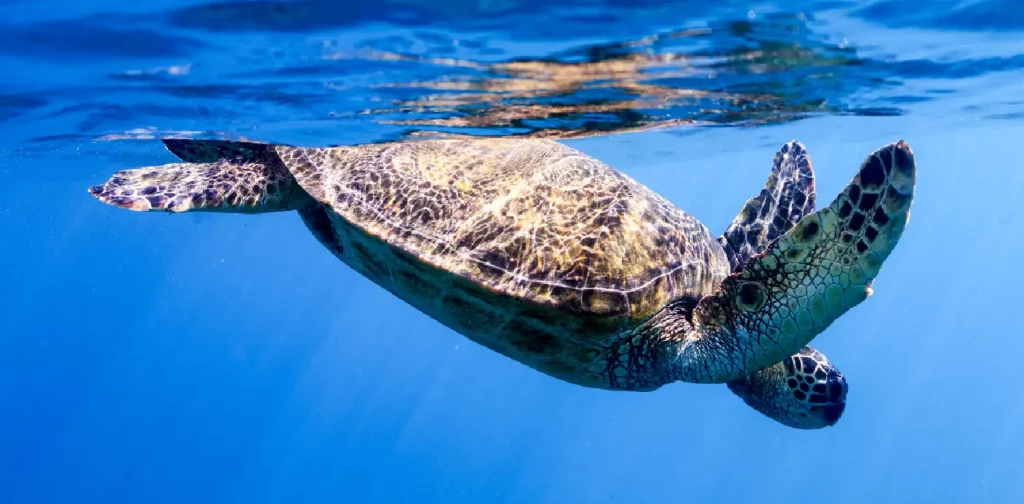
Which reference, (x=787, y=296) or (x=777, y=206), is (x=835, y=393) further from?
(x=787, y=296)

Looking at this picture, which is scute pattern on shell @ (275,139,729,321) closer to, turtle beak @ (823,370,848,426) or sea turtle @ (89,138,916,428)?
sea turtle @ (89,138,916,428)

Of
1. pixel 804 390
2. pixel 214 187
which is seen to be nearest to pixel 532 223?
pixel 804 390

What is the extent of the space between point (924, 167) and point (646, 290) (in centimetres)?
4577

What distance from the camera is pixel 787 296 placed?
392 cm

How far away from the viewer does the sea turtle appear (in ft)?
12.7

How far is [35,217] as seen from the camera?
119ft

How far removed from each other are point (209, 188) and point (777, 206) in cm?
539

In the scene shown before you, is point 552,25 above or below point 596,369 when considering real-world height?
above

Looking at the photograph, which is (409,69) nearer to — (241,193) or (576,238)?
(241,193)

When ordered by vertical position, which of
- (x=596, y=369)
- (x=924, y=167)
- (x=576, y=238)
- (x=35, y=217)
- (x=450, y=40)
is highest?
(x=450, y=40)

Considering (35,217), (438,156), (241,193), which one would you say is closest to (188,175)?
(241,193)

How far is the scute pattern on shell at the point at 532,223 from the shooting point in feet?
14.7

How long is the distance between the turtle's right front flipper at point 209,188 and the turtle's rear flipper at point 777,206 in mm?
4390

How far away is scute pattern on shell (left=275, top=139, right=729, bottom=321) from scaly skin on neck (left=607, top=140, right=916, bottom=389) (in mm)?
393
